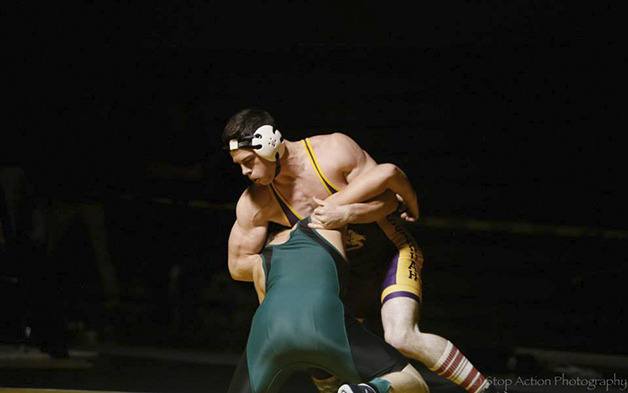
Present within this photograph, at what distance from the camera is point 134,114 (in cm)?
539

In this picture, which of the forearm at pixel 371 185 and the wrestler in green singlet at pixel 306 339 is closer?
the wrestler in green singlet at pixel 306 339

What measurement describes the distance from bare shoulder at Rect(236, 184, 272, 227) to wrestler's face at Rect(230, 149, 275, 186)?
2.6 inches

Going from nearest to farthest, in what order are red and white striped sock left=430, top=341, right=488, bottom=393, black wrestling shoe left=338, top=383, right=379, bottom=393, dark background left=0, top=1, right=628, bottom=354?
black wrestling shoe left=338, top=383, right=379, bottom=393, red and white striped sock left=430, top=341, right=488, bottom=393, dark background left=0, top=1, right=628, bottom=354

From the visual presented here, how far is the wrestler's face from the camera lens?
3.03 m

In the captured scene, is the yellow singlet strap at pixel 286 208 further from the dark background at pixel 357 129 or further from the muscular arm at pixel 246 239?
the dark background at pixel 357 129

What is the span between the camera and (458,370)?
124 inches

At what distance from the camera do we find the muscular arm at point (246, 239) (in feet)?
10.0

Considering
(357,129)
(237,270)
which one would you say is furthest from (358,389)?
(357,129)

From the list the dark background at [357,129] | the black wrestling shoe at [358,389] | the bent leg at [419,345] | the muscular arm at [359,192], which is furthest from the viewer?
the dark background at [357,129]

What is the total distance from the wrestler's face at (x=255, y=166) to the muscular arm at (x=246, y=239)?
0.31 ft

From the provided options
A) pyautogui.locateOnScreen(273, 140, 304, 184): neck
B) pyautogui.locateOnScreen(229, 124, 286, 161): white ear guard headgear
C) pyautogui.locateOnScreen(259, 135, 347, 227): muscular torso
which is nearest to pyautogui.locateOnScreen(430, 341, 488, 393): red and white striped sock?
pyautogui.locateOnScreen(259, 135, 347, 227): muscular torso

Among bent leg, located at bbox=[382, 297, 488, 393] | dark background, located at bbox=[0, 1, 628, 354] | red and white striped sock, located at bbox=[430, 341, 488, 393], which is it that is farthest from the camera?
dark background, located at bbox=[0, 1, 628, 354]

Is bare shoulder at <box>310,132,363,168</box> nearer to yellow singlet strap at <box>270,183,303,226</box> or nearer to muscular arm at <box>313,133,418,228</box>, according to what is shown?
muscular arm at <box>313,133,418,228</box>

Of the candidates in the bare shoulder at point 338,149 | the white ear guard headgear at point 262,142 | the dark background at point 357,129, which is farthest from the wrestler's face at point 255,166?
the dark background at point 357,129
